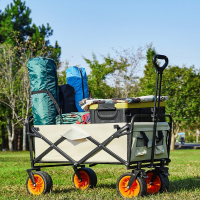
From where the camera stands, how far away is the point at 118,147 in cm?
489

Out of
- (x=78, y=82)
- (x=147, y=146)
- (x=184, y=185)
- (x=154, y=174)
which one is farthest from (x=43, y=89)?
(x=184, y=185)

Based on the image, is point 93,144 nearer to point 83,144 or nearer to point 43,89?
point 83,144

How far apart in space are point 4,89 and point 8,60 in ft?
7.55

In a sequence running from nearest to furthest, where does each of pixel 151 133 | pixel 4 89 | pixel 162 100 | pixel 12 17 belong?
pixel 151 133
pixel 162 100
pixel 4 89
pixel 12 17

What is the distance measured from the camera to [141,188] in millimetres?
4816

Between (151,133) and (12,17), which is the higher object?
(12,17)

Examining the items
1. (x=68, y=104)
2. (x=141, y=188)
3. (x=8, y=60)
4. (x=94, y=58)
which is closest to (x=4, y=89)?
(x=8, y=60)

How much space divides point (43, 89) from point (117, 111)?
4.34 feet

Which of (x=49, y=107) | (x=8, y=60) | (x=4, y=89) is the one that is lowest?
(x=49, y=107)

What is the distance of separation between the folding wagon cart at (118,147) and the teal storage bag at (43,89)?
0.64ft

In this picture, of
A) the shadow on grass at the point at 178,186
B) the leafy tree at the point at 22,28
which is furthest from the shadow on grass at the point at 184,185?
the leafy tree at the point at 22,28

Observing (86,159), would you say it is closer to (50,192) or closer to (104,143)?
(104,143)

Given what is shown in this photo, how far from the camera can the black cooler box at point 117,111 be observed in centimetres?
493

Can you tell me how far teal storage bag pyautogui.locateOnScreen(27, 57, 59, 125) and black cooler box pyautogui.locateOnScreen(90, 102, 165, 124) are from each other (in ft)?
2.61
